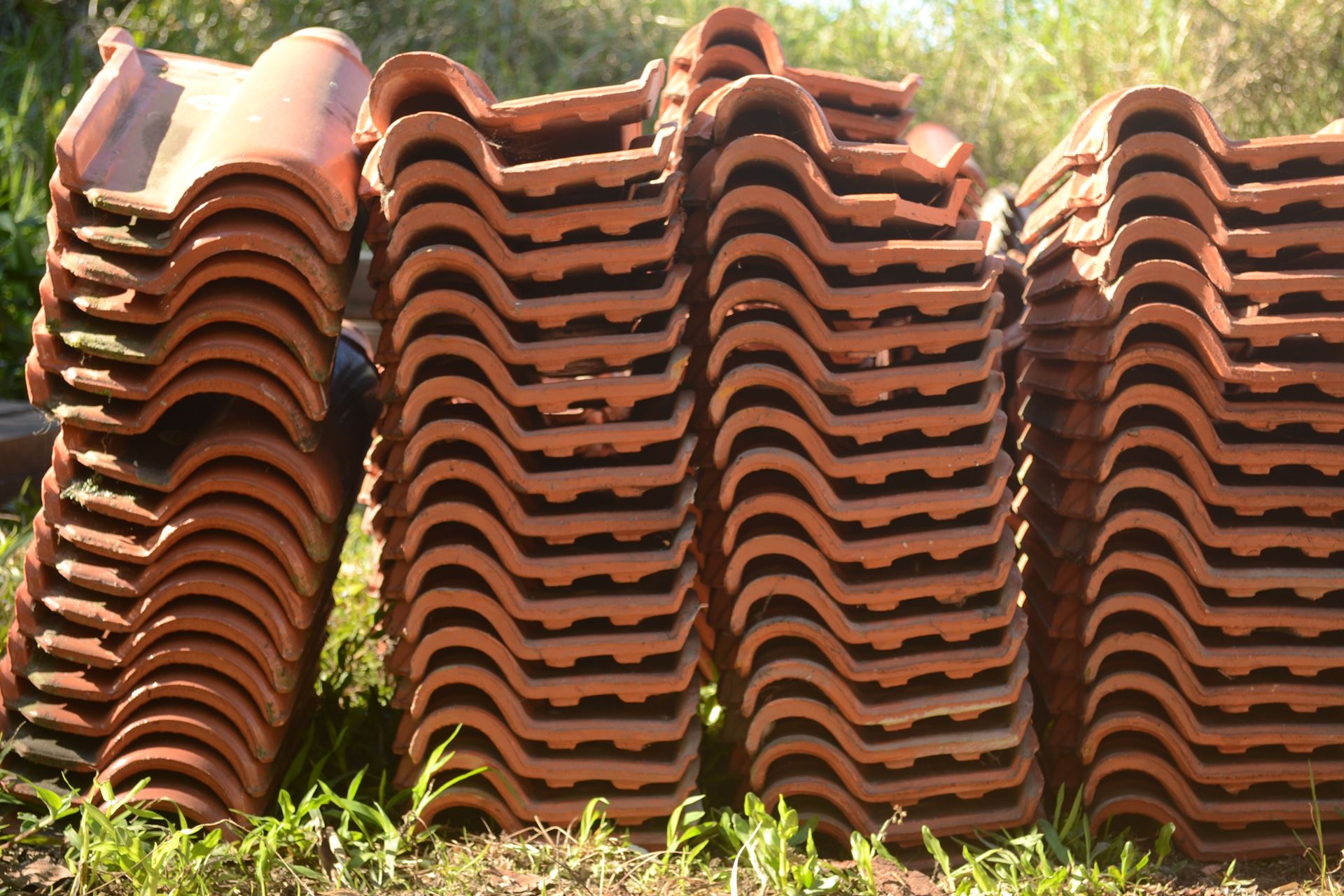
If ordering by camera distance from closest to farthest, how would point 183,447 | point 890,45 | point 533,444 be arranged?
point 533,444 → point 183,447 → point 890,45

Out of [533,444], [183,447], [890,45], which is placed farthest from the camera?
[890,45]

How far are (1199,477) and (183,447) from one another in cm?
268

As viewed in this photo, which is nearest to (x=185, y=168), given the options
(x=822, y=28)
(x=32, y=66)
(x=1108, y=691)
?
(x=1108, y=691)

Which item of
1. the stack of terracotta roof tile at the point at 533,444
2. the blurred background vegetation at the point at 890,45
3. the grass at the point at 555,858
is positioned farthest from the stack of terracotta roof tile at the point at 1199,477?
the blurred background vegetation at the point at 890,45

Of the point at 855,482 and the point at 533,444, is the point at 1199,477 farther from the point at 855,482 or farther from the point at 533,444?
the point at 533,444

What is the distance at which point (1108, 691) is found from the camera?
2.97 metres

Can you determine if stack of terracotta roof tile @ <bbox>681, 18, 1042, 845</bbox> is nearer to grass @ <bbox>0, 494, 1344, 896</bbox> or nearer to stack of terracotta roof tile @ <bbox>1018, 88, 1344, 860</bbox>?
grass @ <bbox>0, 494, 1344, 896</bbox>

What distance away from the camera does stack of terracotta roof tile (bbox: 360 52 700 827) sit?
2.67 metres

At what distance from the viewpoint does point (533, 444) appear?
8.88 ft

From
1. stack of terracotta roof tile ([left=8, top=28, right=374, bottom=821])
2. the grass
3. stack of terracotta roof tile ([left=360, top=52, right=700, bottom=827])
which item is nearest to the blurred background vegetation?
stack of terracotta roof tile ([left=8, top=28, right=374, bottom=821])

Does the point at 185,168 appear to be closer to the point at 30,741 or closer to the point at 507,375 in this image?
the point at 507,375

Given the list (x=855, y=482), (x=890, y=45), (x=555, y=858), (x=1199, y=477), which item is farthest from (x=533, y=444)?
(x=890, y=45)

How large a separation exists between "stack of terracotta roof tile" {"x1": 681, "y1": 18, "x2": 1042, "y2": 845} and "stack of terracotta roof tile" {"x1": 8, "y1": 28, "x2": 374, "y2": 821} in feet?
3.39

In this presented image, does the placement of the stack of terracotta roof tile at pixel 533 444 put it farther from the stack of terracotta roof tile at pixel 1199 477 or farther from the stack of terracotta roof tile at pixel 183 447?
the stack of terracotta roof tile at pixel 1199 477
